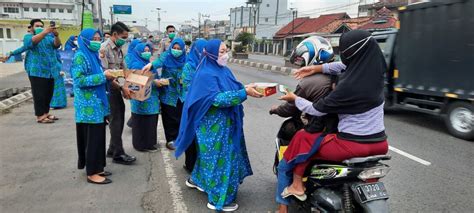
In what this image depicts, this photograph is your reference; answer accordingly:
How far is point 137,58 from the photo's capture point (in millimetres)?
5414

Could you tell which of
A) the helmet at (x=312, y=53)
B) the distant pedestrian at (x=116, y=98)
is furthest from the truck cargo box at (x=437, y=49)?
the distant pedestrian at (x=116, y=98)

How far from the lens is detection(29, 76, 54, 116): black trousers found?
24.4 feet

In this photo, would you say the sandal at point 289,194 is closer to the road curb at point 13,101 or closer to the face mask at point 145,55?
the face mask at point 145,55

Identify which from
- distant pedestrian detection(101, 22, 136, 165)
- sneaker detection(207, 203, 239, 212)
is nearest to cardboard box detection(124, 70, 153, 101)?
distant pedestrian detection(101, 22, 136, 165)

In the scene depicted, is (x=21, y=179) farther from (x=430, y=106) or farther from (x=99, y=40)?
(x=430, y=106)

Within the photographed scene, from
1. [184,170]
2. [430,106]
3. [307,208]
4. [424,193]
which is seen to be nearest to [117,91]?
[184,170]

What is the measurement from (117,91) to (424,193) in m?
3.81

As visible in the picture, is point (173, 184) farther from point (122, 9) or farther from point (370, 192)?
point (122, 9)

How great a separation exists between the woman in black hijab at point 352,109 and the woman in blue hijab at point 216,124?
70 cm

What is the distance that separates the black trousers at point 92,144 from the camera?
14.0ft

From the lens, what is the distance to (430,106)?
7.38 metres

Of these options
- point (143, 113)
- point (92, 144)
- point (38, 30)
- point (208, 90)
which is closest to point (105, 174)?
point (92, 144)

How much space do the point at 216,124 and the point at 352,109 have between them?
1.33m

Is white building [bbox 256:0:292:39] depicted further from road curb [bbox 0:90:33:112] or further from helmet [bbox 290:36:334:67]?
helmet [bbox 290:36:334:67]
